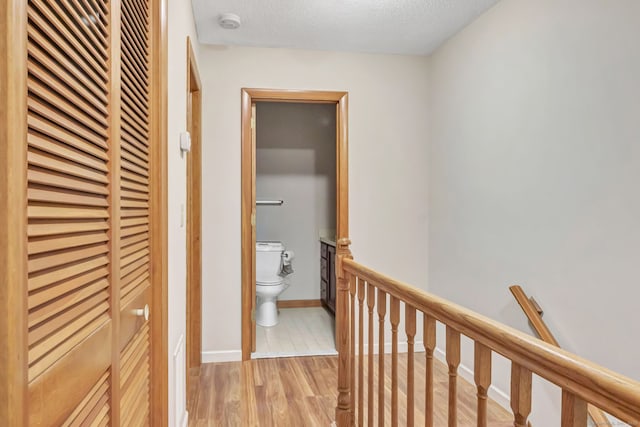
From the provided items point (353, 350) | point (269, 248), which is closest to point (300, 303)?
point (269, 248)

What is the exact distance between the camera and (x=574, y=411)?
739 mm

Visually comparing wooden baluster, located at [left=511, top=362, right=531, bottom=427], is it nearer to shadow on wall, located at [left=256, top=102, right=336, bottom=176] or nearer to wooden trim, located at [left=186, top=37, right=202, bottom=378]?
wooden trim, located at [left=186, top=37, right=202, bottom=378]

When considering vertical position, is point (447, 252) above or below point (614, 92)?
below

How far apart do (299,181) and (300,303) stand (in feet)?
4.64

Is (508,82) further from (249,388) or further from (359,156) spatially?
(249,388)

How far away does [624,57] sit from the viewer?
5.52 ft

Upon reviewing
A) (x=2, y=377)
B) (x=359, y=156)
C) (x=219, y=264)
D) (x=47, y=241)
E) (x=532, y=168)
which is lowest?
(x=219, y=264)

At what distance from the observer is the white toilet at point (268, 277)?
13.2 ft

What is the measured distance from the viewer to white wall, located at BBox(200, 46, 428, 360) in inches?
123

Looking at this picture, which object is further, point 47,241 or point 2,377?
point 47,241

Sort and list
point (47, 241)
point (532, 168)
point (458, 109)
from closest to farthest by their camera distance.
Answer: point (47, 241)
point (532, 168)
point (458, 109)

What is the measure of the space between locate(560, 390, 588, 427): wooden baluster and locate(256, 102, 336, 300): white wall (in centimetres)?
417

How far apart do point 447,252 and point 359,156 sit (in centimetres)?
100

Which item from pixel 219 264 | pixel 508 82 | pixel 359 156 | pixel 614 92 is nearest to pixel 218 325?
pixel 219 264
